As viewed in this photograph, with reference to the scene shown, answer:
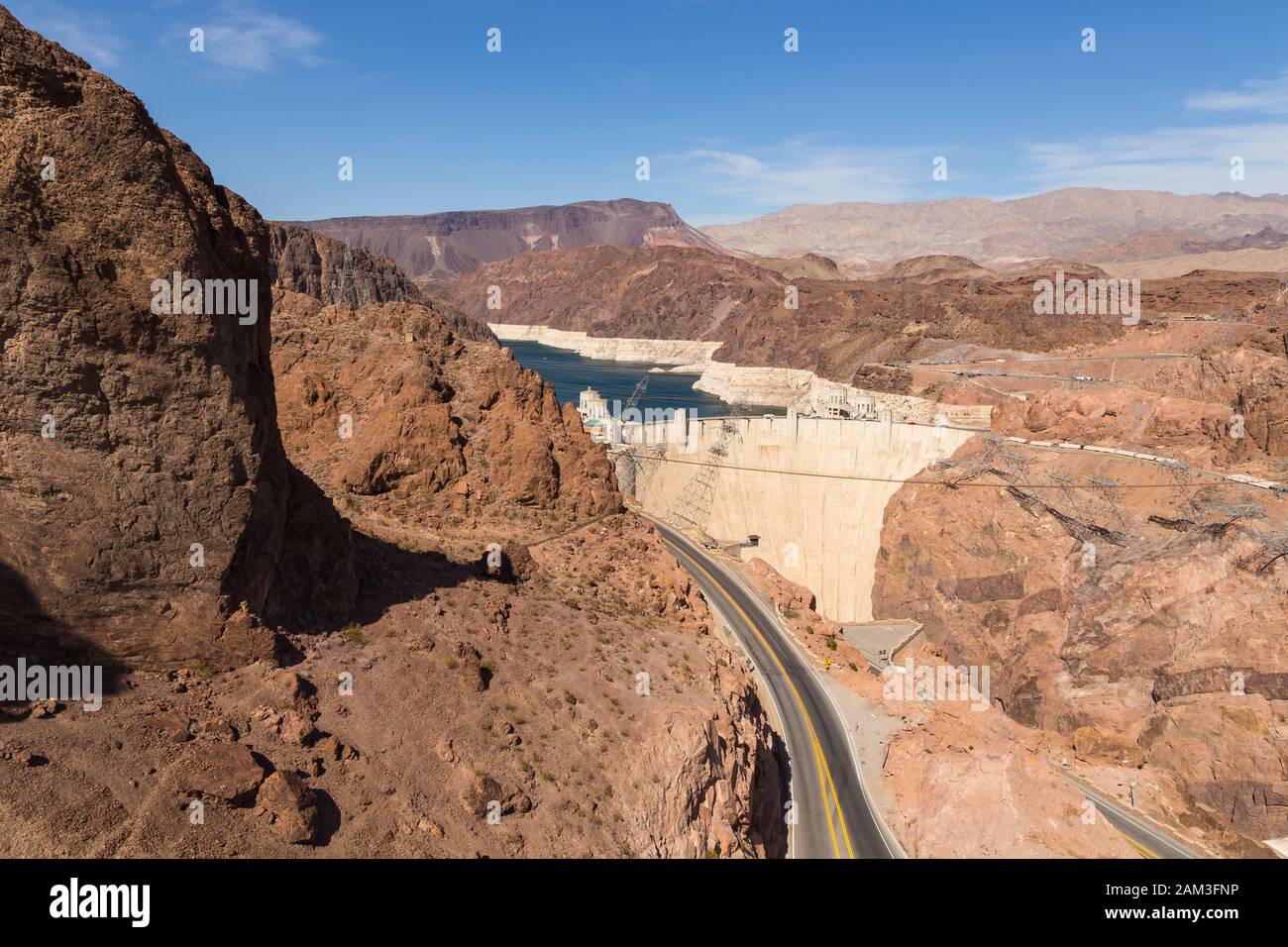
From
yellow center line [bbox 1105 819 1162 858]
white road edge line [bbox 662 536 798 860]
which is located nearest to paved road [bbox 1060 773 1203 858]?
yellow center line [bbox 1105 819 1162 858]

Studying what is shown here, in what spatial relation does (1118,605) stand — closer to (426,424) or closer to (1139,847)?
(1139,847)

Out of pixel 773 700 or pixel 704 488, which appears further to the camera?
pixel 704 488

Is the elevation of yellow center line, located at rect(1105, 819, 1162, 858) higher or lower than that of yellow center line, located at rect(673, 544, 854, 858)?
lower

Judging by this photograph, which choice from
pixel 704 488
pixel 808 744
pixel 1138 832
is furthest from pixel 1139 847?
pixel 704 488

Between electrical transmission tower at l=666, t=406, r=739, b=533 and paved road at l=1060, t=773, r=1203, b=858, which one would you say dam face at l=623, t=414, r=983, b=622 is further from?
paved road at l=1060, t=773, r=1203, b=858

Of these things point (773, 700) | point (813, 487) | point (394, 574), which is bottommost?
point (773, 700)

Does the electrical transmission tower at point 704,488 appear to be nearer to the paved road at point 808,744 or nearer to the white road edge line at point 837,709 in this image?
the white road edge line at point 837,709

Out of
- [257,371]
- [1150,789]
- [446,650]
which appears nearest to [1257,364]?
[1150,789]

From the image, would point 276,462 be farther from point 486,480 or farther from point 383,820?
point 486,480
